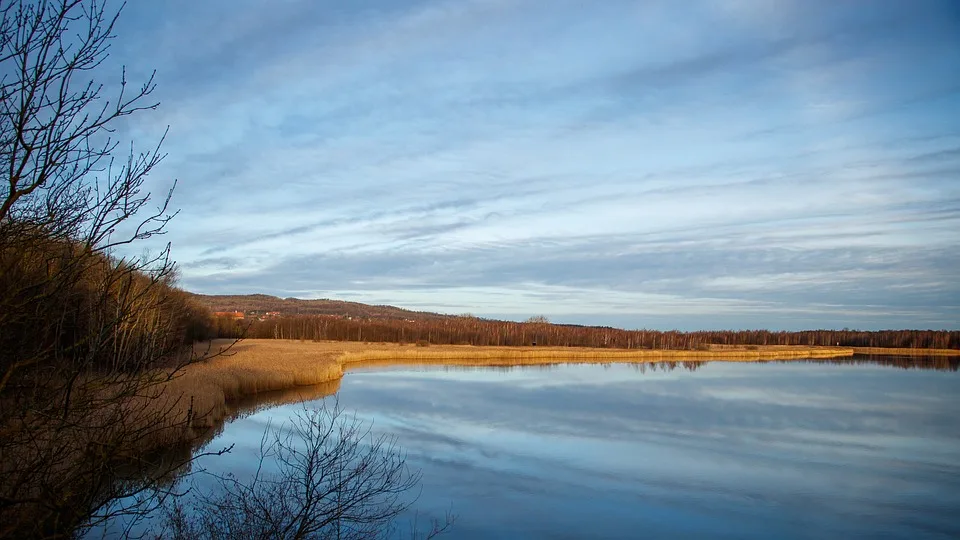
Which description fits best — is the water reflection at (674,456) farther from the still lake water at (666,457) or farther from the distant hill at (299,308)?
the distant hill at (299,308)

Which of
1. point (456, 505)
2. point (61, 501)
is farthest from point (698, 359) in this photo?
point (61, 501)

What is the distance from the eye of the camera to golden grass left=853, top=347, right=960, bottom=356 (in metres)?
75.1

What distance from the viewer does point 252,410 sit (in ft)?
65.5

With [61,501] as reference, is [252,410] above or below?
below

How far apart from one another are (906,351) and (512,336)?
44.7m

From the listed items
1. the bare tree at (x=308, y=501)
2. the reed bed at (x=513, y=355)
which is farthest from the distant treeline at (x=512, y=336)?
the bare tree at (x=308, y=501)

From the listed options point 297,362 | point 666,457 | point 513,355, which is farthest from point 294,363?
point 513,355

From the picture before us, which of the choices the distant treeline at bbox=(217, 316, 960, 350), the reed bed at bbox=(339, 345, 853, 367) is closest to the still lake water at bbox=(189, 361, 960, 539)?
the reed bed at bbox=(339, 345, 853, 367)

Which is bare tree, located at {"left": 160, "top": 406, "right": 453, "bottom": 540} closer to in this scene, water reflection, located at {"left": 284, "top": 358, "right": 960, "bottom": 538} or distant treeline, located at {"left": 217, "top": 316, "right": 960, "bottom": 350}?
water reflection, located at {"left": 284, "top": 358, "right": 960, "bottom": 538}

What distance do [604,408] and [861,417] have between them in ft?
26.1

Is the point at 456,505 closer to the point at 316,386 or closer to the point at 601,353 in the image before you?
the point at 316,386

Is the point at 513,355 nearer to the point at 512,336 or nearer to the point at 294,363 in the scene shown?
the point at 512,336

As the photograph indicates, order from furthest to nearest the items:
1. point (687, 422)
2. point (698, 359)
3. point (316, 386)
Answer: point (698, 359), point (316, 386), point (687, 422)

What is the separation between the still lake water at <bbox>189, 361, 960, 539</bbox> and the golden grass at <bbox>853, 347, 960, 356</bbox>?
53255mm
